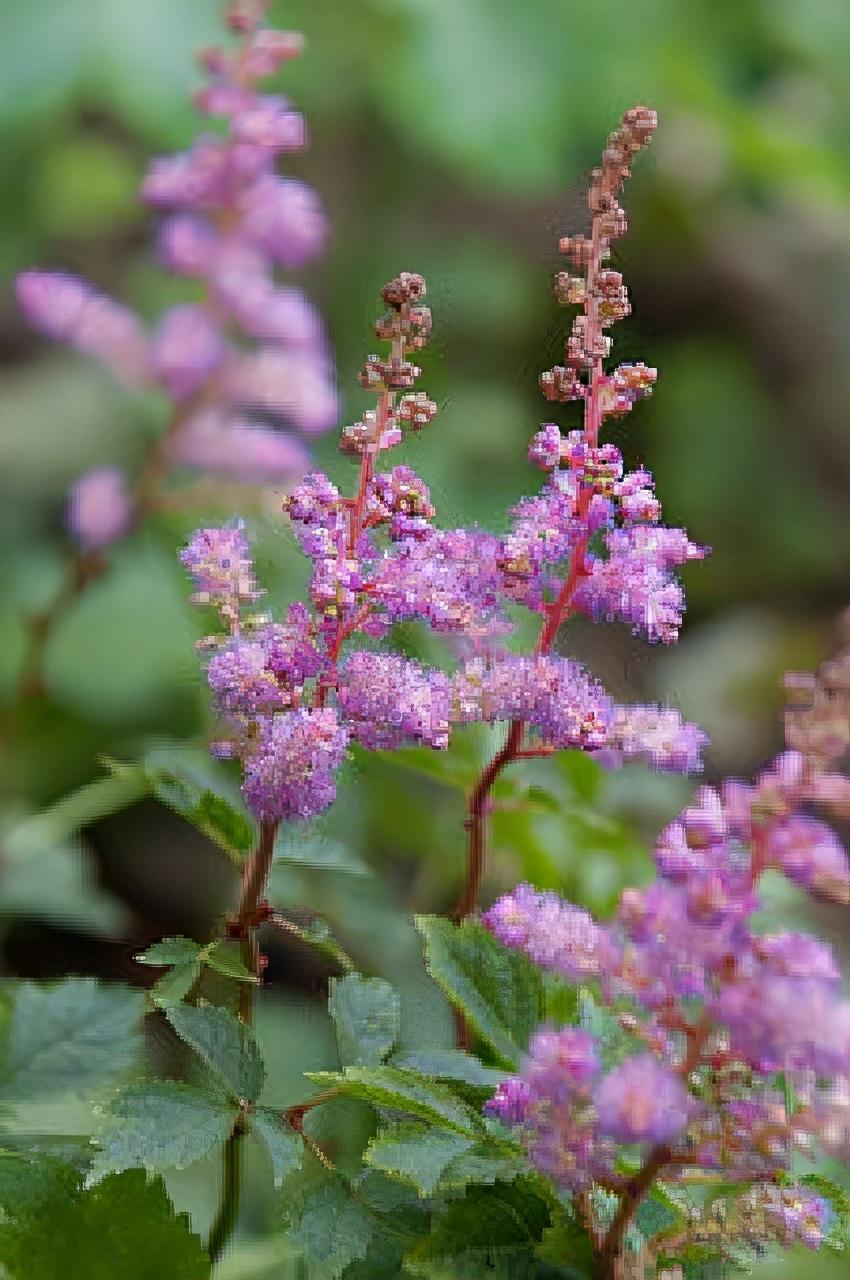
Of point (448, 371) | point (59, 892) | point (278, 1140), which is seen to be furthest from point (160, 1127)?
point (448, 371)

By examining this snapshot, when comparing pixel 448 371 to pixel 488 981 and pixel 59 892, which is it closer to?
pixel 59 892

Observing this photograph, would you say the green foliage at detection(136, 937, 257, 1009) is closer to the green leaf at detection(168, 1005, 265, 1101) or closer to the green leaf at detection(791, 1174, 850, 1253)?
the green leaf at detection(168, 1005, 265, 1101)

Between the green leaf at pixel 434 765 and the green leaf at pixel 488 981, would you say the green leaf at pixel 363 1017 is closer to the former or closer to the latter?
the green leaf at pixel 488 981

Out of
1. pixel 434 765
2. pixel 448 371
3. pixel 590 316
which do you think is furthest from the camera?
pixel 448 371

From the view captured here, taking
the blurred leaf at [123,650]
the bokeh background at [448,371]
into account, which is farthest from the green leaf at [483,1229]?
the blurred leaf at [123,650]

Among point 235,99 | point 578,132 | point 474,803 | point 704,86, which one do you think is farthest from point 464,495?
point 704,86

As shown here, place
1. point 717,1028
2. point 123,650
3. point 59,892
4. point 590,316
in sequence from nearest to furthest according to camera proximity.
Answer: point 717,1028 < point 590,316 < point 59,892 < point 123,650
